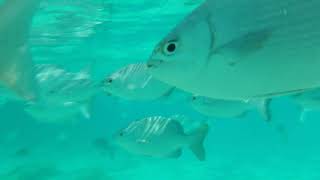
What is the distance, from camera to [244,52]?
1740 millimetres

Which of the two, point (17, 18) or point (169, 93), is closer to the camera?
point (17, 18)

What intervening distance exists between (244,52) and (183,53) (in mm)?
216

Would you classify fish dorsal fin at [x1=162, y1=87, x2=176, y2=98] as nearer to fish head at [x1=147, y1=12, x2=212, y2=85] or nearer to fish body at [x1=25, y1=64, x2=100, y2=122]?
fish body at [x1=25, y1=64, x2=100, y2=122]

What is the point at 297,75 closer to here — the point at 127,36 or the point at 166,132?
the point at 166,132

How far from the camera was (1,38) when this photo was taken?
5.92 ft

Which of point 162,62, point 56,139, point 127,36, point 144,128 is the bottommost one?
point 56,139

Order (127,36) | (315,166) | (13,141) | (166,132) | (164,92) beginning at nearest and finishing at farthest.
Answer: (164,92)
(166,132)
(127,36)
(13,141)
(315,166)

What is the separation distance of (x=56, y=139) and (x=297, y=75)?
40433mm

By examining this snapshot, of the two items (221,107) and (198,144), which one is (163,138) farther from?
(221,107)

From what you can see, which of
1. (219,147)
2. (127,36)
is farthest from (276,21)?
(219,147)

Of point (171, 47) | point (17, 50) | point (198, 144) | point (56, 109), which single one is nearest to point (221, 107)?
point (198, 144)

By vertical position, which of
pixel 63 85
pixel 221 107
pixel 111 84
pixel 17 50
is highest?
pixel 17 50

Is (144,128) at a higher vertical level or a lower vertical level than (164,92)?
lower

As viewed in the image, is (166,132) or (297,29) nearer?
(297,29)
